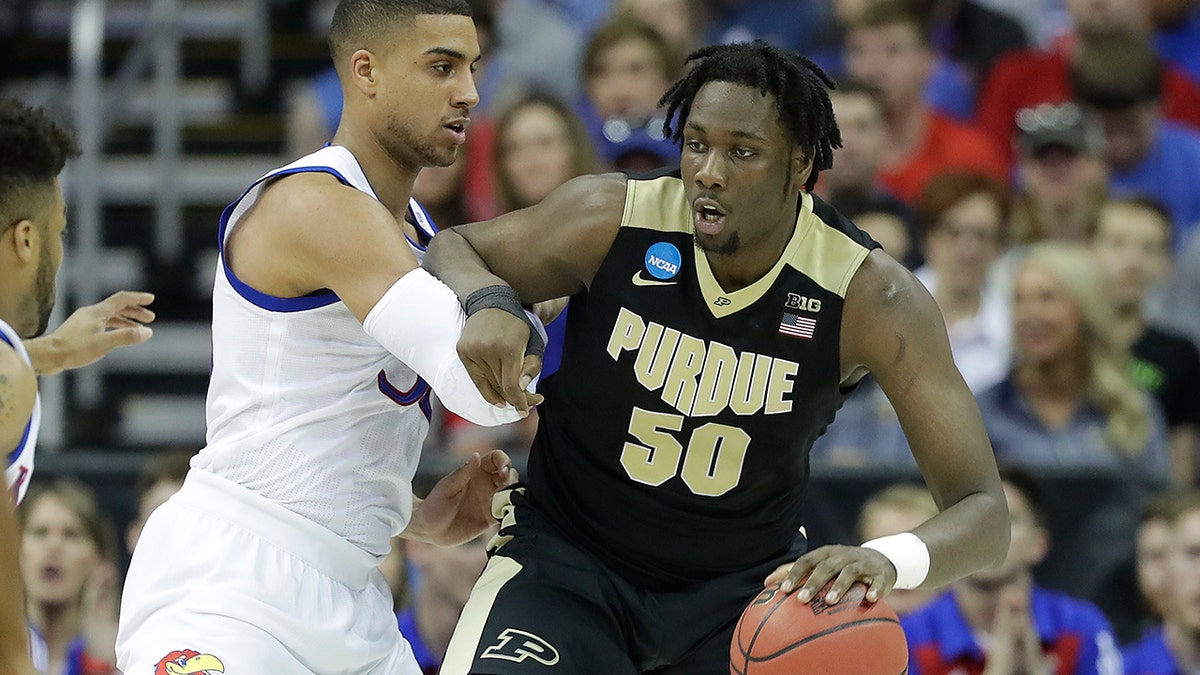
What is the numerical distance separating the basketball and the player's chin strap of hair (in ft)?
2.47

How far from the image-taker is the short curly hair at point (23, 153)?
12.6ft

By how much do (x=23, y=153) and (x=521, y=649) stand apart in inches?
66.2

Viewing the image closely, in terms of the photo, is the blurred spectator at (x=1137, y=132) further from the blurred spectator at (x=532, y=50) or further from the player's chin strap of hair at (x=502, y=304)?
the player's chin strap of hair at (x=502, y=304)

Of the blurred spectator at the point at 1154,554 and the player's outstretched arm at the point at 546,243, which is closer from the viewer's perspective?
the player's outstretched arm at the point at 546,243

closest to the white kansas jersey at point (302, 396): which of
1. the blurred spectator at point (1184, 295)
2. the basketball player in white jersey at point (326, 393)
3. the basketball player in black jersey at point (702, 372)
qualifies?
the basketball player in white jersey at point (326, 393)

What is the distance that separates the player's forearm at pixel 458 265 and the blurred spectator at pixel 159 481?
109 inches

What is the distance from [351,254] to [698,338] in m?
0.90

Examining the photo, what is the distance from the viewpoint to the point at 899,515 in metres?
6.21

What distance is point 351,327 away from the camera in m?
3.81

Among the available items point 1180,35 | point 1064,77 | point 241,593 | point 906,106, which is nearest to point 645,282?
point 241,593

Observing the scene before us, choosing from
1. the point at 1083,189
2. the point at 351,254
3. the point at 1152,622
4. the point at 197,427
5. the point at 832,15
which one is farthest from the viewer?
the point at 832,15

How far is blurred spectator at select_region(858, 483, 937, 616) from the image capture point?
6195 mm

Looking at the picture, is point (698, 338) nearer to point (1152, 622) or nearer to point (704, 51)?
point (704, 51)

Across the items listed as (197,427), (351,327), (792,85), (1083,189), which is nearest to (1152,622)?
(1083,189)
